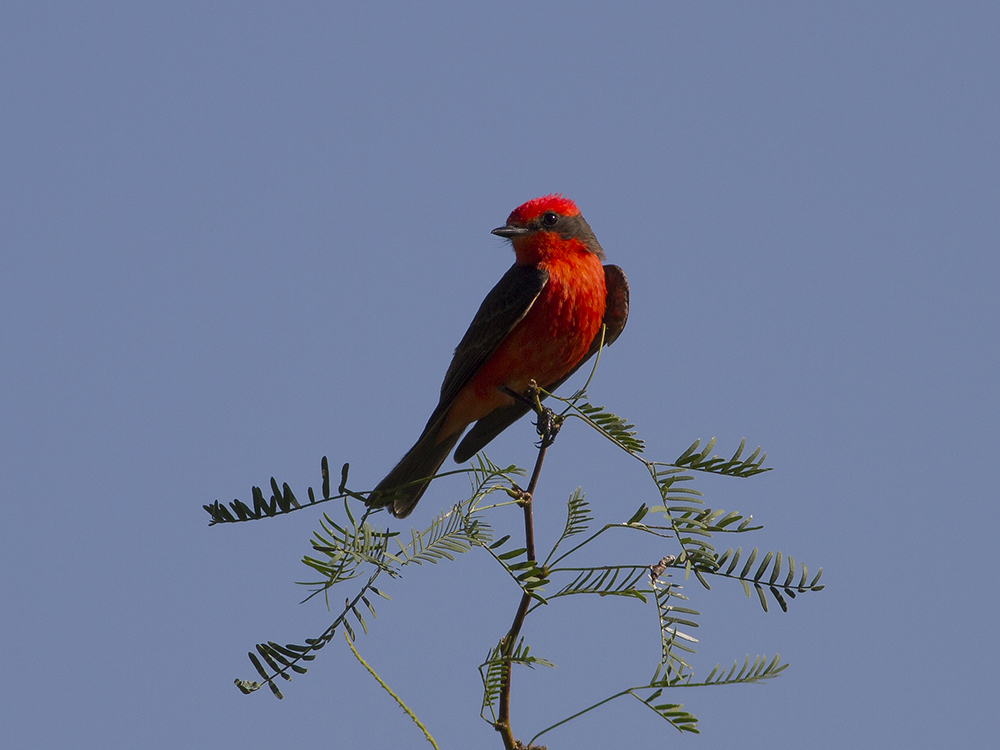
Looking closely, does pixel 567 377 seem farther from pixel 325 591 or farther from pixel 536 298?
pixel 325 591

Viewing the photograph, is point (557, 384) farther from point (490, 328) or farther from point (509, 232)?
point (509, 232)

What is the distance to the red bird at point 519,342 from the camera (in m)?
5.67

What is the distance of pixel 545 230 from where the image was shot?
621 cm

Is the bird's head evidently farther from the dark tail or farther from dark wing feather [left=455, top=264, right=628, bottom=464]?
the dark tail

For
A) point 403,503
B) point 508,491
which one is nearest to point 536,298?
point 403,503

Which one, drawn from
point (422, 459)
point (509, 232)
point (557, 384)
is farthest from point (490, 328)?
point (422, 459)

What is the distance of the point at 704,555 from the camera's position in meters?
2.47

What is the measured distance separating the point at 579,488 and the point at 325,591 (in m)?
0.83

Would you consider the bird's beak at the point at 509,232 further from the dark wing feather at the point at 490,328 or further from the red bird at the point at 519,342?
the dark wing feather at the point at 490,328

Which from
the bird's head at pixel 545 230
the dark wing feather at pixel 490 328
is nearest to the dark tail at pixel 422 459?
the dark wing feather at pixel 490 328

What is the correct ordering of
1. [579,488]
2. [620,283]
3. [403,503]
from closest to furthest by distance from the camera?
1. [579,488]
2. [403,503]
3. [620,283]

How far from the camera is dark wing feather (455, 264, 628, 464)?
597 cm

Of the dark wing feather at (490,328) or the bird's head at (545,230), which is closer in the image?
the dark wing feather at (490,328)

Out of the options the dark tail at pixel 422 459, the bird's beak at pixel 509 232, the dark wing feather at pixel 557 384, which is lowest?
the dark tail at pixel 422 459
